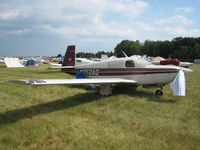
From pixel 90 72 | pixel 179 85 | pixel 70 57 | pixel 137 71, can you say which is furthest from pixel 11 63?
pixel 179 85

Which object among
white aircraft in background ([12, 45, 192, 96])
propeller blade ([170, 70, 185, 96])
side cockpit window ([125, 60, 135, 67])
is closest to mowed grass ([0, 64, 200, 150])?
propeller blade ([170, 70, 185, 96])

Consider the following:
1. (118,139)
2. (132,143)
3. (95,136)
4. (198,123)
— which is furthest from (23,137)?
(198,123)

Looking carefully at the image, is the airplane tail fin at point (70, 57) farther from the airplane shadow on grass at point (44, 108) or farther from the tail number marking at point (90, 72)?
the airplane shadow on grass at point (44, 108)

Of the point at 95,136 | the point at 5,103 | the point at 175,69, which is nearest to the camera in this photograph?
the point at 95,136

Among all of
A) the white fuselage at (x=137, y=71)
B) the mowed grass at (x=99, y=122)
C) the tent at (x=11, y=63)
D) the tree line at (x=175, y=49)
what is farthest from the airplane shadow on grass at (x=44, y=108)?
the tree line at (x=175, y=49)

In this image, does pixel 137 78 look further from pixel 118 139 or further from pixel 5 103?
pixel 5 103

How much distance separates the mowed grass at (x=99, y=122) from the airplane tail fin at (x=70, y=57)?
16.1ft

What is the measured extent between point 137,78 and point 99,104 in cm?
233

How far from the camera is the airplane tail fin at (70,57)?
12.0 metres

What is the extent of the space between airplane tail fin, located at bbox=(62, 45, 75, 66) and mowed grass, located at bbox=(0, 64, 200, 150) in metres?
4.90

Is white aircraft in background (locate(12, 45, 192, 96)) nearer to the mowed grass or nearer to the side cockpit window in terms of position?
the side cockpit window

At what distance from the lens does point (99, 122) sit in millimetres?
4695

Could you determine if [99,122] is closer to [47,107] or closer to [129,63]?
[47,107]

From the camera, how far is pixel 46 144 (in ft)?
11.6
